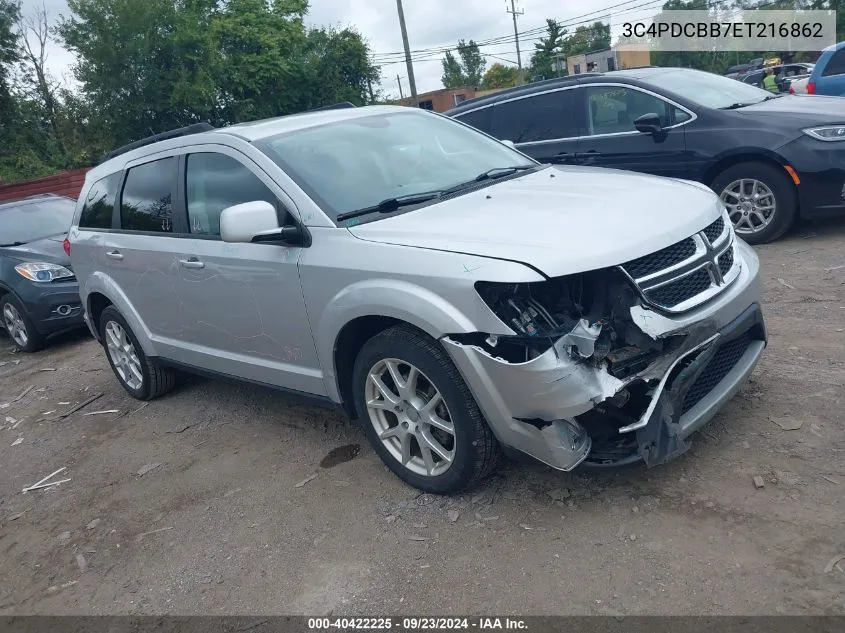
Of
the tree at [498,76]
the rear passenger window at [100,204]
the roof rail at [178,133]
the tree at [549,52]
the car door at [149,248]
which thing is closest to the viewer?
the car door at [149,248]

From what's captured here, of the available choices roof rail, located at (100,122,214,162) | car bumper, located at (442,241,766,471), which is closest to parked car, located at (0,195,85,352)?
roof rail, located at (100,122,214,162)

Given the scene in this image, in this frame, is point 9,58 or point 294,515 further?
point 9,58

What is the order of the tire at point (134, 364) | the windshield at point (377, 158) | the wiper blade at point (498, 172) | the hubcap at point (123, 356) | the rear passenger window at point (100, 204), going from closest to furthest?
1. the windshield at point (377, 158)
2. the wiper blade at point (498, 172)
3. the rear passenger window at point (100, 204)
4. the tire at point (134, 364)
5. the hubcap at point (123, 356)

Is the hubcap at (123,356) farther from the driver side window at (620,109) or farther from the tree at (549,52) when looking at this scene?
the tree at (549,52)

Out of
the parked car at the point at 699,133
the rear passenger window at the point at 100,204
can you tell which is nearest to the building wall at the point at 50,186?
the parked car at the point at 699,133

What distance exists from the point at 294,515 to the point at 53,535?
54.9 inches

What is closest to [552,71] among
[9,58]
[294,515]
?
A: [9,58]

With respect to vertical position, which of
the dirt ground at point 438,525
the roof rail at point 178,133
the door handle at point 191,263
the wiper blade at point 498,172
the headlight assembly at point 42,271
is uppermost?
the roof rail at point 178,133

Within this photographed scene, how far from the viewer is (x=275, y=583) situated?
3.17 metres

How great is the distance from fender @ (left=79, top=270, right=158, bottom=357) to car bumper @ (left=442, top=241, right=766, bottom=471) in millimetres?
2967

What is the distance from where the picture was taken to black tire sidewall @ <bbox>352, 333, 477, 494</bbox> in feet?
10.5

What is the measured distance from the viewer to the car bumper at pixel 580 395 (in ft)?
9.50

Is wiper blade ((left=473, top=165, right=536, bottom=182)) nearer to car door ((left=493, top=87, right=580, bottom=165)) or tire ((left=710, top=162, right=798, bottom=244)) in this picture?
tire ((left=710, top=162, right=798, bottom=244))

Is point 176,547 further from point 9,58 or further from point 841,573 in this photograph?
point 9,58
